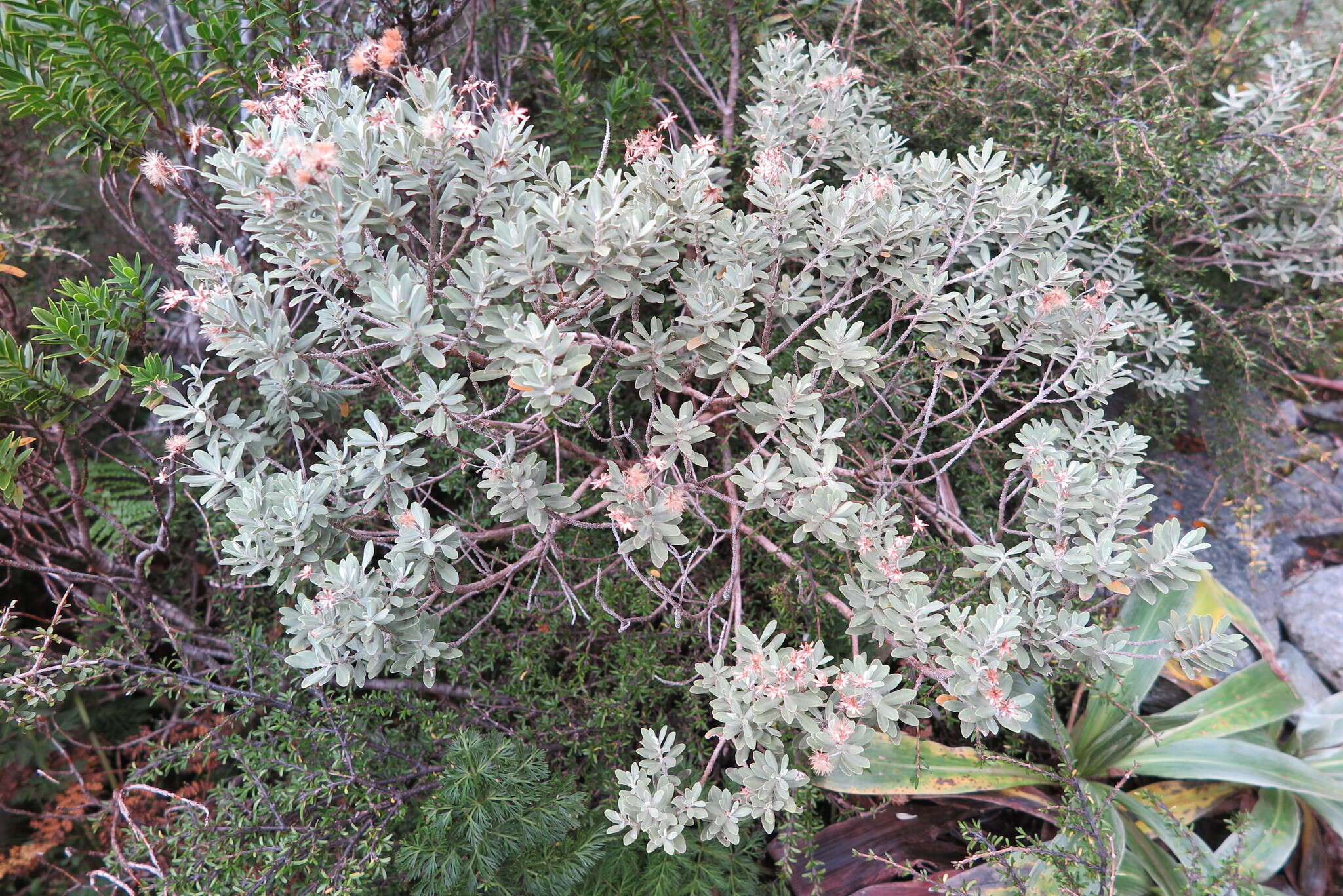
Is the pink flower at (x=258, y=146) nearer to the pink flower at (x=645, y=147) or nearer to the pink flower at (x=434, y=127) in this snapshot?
the pink flower at (x=434, y=127)

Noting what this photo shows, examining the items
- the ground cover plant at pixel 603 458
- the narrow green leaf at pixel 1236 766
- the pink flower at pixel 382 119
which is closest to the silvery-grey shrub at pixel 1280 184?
the ground cover plant at pixel 603 458

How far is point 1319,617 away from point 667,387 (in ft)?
8.51

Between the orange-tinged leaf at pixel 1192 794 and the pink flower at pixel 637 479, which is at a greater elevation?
the pink flower at pixel 637 479

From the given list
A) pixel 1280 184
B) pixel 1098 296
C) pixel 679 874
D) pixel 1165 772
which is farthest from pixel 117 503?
pixel 1280 184

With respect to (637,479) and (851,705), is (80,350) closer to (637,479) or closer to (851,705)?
(637,479)

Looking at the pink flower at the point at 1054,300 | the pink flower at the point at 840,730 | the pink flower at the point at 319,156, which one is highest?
the pink flower at the point at 1054,300

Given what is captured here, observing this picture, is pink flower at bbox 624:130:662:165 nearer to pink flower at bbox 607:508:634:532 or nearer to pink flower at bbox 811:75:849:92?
pink flower at bbox 811:75:849:92

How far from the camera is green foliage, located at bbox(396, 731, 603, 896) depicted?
172cm

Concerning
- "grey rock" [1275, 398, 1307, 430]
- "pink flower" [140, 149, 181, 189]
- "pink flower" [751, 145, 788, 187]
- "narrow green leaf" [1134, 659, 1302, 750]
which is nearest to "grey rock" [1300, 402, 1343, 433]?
"grey rock" [1275, 398, 1307, 430]

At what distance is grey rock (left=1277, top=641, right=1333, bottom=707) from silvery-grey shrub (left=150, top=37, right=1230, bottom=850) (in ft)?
3.93

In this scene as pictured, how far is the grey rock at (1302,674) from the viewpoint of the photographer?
2.53m

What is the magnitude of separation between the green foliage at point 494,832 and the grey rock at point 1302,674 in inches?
92.0

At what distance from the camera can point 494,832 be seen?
1736 mm

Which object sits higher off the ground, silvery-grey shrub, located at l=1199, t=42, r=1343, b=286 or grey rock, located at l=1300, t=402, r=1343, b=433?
silvery-grey shrub, located at l=1199, t=42, r=1343, b=286
